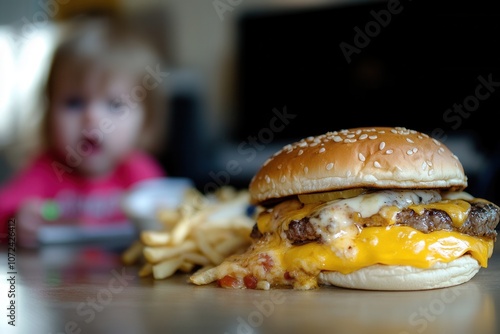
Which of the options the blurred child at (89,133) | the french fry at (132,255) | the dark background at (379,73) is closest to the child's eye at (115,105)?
the blurred child at (89,133)

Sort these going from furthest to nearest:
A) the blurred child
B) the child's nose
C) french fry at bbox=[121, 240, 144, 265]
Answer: the blurred child → the child's nose → french fry at bbox=[121, 240, 144, 265]

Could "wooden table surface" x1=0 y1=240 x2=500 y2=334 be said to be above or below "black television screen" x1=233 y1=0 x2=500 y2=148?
below

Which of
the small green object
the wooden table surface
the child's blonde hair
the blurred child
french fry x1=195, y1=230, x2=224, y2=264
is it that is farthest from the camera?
the child's blonde hair

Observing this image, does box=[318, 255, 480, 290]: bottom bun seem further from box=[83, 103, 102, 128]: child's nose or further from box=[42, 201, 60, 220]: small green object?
box=[83, 103, 102, 128]: child's nose

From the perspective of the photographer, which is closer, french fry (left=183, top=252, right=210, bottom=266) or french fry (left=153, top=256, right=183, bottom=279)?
french fry (left=153, top=256, right=183, bottom=279)

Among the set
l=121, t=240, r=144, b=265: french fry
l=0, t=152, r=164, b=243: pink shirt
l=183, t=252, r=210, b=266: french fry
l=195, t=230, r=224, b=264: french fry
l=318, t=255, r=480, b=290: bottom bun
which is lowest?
l=0, t=152, r=164, b=243: pink shirt

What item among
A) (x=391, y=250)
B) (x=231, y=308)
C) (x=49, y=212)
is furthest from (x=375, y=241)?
(x=49, y=212)

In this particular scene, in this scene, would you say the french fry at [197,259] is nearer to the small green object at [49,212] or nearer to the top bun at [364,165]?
the top bun at [364,165]

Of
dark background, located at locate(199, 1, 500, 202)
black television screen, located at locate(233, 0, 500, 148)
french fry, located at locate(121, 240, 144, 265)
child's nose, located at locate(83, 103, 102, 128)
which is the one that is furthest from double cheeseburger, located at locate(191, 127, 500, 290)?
black television screen, located at locate(233, 0, 500, 148)

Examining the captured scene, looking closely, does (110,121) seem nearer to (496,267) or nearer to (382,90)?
(382,90)
